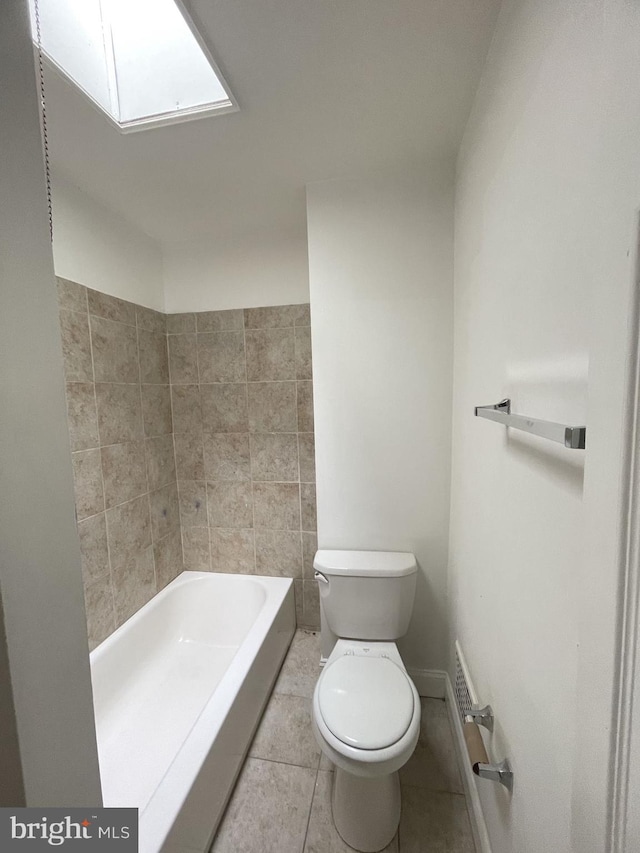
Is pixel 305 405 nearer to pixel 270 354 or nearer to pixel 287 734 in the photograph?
pixel 270 354

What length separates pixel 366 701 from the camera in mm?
1122

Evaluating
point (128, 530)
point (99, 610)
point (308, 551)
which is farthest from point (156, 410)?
point (308, 551)

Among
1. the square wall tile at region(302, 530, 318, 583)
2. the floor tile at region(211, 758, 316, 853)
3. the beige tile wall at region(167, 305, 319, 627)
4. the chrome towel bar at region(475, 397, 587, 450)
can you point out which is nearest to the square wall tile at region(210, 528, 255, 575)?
the beige tile wall at region(167, 305, 319, 627)

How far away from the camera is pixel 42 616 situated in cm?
45

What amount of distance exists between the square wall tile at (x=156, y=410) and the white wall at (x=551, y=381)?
1.64 m

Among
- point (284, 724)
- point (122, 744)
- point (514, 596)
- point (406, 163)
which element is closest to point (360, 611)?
point (284, 724)

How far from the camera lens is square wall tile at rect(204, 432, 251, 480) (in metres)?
2.01

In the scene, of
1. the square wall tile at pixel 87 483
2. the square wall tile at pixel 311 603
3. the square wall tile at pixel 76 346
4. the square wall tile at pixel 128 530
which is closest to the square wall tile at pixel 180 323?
the square wall tile at pixel 76 346

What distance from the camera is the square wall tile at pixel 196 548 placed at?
6.91 feet

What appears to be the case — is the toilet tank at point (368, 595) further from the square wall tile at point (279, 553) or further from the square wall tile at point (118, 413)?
the square wall tile at point (118, 413)

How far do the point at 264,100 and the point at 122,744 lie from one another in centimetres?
246

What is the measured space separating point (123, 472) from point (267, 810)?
1.45 metres

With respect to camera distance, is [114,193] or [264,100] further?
[114,193]

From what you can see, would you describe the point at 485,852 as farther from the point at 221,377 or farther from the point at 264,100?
the point at 264,100
